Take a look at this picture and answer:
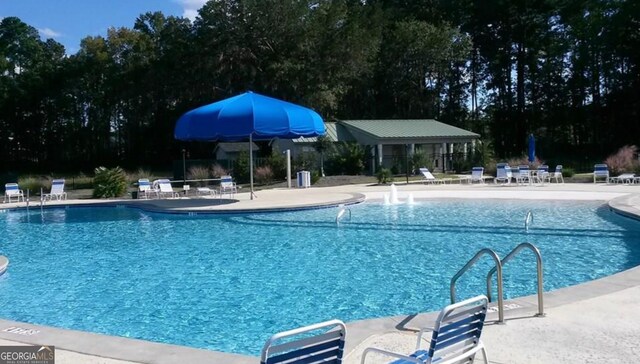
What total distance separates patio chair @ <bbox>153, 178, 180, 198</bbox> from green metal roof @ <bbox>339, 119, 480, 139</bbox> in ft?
47.6

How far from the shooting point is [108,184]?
966 inches

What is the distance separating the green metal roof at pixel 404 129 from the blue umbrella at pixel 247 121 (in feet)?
48.4

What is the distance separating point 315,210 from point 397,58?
32.1 metres

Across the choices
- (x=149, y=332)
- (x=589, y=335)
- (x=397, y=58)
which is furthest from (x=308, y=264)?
(x=397, y=58)

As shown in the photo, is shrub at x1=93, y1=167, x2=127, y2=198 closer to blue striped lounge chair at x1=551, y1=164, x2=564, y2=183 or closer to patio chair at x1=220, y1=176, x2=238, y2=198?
patio chair at x1=220, y1=176, x2=238, y2=198

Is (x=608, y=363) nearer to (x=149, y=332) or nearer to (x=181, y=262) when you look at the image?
(x=149, y=332)

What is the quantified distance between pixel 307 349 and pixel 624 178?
2548 cm

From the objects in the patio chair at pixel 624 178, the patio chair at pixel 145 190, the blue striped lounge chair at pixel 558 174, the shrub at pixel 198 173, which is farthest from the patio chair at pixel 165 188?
the patio chair at pixel 624 178

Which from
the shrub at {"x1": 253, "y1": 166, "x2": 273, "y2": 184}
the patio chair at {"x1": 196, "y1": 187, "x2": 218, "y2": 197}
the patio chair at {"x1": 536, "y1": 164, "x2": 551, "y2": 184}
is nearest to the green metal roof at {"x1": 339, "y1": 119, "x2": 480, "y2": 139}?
the shrub at {"x1": 253, "y1": 166, "x2": 273, "y2": 184}

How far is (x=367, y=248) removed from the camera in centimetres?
1212

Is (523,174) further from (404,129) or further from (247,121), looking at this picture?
(247,121)

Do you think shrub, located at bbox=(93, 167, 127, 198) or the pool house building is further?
the pool house building

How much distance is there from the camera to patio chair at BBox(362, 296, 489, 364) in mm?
3643

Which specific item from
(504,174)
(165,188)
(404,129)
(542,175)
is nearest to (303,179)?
(165,188)
